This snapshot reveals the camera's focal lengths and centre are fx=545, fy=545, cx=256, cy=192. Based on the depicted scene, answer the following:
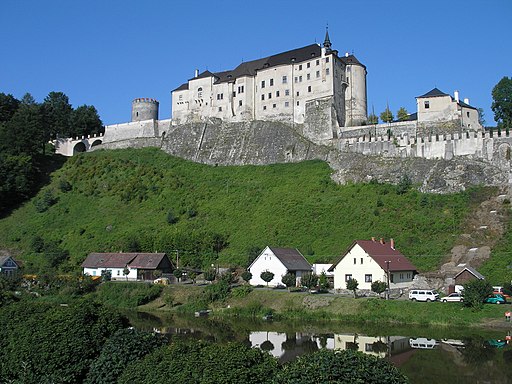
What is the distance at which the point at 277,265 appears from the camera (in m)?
50.3

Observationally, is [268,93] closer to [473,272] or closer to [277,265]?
[277,265]

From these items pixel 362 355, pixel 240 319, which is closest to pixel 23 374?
pixel 362 355

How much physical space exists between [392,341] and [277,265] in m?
19.4

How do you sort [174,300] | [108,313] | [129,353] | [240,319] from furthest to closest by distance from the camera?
[174,300], [240,319], [108,313], [129,353]

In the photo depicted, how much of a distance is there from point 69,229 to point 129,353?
183 feet

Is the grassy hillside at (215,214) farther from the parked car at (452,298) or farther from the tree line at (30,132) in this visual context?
the parked car at (452,298)

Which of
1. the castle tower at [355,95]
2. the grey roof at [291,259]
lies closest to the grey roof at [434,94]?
the castle tower at [355,95]

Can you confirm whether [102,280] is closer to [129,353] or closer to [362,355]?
[129,353]

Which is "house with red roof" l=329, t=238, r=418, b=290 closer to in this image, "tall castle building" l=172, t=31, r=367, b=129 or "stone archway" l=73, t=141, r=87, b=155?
"tall castle building" l=172, t=31, r=367, b=129

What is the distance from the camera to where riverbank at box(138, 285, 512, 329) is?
3728 cm

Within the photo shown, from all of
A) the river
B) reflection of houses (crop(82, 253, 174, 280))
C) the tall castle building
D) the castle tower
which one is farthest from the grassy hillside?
the river

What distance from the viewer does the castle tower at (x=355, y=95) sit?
75500 mm

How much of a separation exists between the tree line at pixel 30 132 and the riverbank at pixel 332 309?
39.6 m

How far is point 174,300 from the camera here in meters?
49.1
